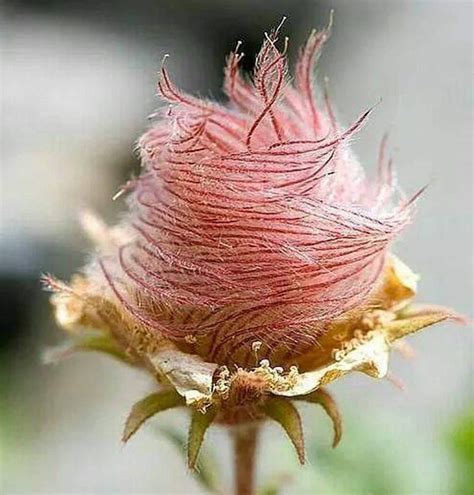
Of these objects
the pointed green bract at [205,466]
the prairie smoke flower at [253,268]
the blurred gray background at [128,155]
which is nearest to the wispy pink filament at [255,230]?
the prairie smoke flower at [253,268]

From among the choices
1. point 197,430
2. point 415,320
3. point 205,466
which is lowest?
point 205,466

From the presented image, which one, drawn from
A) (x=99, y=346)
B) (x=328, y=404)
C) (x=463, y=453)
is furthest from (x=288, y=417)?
(x=463, y=453)

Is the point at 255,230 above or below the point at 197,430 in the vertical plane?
above

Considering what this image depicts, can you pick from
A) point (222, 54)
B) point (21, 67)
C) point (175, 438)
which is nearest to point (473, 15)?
point (222, 54)

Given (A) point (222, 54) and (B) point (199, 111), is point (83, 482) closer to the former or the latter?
(A) point (222, 54)

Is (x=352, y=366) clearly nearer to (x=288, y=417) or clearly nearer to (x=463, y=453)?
(x=288, y=417)

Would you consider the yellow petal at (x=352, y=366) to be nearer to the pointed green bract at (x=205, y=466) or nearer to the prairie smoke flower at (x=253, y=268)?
the prairie smoke flower at (x=253, y=268)

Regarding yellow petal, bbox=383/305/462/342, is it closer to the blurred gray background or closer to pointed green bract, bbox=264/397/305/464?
pointed green bract, bbox=264/397/305/464
